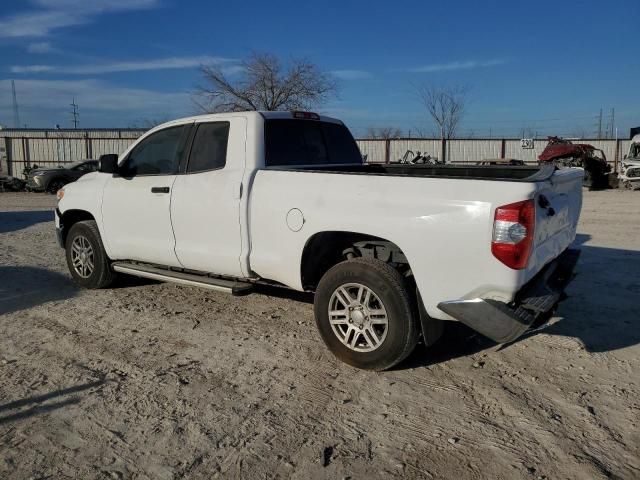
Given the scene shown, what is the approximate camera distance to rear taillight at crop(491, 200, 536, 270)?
11.1ft

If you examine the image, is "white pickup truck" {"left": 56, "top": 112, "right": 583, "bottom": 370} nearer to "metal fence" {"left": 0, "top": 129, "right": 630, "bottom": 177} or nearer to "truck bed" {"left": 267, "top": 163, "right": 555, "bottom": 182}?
"truck bed" {"left": 267, "top": 163, "right": 555, "bottom": 182}

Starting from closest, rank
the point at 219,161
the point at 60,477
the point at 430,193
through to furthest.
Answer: the point at 60,477
the point at 430,193
the point at 219,161

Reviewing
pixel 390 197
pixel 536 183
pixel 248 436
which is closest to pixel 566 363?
pixel 536 183

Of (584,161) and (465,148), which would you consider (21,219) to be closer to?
(584,161)

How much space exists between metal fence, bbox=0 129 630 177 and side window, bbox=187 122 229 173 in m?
22.8

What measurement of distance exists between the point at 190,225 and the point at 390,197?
2.14 meters

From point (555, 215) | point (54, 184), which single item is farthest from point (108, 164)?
point (54, 184)

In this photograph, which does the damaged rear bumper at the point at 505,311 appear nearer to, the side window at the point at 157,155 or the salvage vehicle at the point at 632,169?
the side window at the point at 157,155

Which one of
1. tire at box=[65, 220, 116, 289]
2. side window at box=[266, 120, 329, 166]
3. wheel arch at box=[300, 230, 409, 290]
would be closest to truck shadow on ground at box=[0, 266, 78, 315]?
tire at box=[65, 220, 116, 289]

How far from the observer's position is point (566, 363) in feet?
14.3

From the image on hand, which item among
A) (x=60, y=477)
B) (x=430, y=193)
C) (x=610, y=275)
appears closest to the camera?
(x=60, y=477)

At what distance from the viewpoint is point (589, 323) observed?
17.0 feet

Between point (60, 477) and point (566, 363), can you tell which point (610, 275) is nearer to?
point (566, 363)

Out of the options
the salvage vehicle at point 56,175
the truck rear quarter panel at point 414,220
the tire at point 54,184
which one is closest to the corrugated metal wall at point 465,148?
the salvage vehicle at point 56,175
